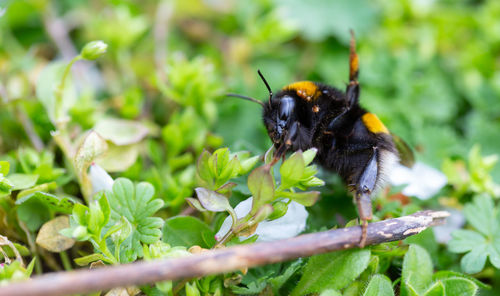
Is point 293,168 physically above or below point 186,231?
above

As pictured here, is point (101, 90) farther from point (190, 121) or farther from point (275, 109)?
point (275, 109)

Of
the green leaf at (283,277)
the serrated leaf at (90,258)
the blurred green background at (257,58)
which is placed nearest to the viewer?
the serrated leaf at (90,258)

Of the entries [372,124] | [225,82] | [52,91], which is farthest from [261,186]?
[225,82]

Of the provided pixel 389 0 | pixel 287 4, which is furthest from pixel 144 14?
pixel 389 0

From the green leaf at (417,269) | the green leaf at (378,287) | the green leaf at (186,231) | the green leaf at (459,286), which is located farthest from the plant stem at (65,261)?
the green leaf at (459,286)

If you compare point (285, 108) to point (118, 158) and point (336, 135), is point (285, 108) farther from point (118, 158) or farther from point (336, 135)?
point (118, 158)

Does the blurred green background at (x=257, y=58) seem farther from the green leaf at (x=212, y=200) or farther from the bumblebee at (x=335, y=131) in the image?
the green leaf at (x=212, y=200)

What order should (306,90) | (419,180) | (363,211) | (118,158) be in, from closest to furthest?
(363,211), (306,90), (118,158), (419,180)
